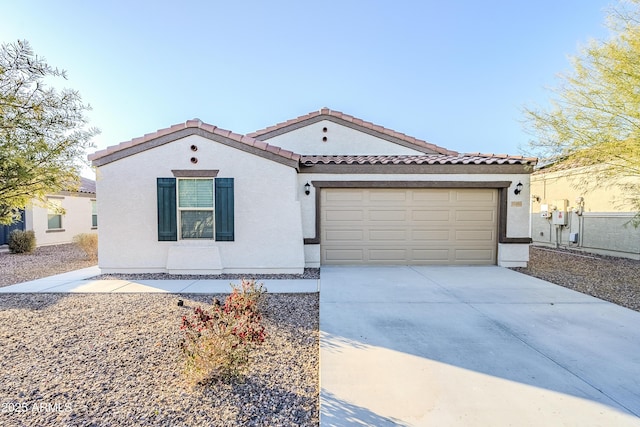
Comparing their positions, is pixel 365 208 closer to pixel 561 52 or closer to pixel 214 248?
pixel 214 248

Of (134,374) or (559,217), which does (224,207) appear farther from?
(559,217)

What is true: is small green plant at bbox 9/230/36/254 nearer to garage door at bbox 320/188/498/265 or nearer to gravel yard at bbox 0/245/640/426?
gravel yard at bbox 0/245/640/426

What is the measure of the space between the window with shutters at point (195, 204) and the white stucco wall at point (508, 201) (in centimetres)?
258

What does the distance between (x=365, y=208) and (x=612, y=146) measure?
576 cm

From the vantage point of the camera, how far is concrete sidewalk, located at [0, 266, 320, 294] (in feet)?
21.3

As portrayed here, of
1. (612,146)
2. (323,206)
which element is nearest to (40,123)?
(323,206)

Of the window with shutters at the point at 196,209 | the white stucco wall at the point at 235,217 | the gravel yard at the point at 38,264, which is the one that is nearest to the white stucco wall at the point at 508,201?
the white stucco wall at the point at 235,217

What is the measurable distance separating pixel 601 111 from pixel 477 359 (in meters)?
6.78

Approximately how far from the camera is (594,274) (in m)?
8.16

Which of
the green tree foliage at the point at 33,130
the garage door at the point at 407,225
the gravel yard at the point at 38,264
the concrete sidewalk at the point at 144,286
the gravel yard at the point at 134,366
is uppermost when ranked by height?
the green tree foliage at the point at 33,130

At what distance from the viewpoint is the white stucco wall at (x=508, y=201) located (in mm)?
8836

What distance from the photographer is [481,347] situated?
379 cm

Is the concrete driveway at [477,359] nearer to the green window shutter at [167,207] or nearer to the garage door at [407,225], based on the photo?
the garage door at [407,225]

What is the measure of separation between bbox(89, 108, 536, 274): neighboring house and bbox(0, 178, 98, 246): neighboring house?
8810mm
